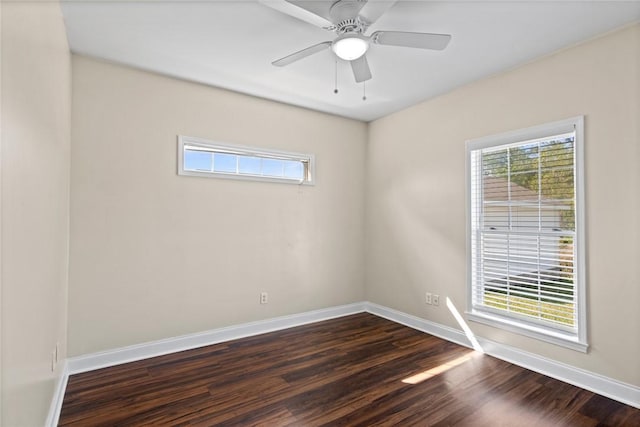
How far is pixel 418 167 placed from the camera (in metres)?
3.97

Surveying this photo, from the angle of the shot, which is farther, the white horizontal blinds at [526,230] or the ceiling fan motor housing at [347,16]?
the white horizontal blinds at [526,230]

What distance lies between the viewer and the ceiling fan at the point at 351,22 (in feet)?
6.68

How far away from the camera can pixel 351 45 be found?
2.19 metres

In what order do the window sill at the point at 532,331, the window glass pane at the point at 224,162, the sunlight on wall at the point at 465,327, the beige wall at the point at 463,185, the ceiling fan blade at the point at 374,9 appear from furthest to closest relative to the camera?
the window glass pane at the point at 224,162
the sunlight on wall at the point at 465,327
the window sill at the point at 532,331
the beige wall at the point at 463,185
the ceiling fan blade at the point at 374,9

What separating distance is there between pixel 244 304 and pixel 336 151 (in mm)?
Answer: 2323

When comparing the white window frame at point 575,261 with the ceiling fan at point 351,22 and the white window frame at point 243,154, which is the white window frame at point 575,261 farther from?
the white window frame at point 243,154

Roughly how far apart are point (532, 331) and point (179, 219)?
138 inches

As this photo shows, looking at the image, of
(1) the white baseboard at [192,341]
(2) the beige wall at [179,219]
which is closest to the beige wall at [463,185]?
(2) the beige wall at [179,219]

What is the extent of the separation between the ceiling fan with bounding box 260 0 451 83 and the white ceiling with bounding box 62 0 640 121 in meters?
0.16

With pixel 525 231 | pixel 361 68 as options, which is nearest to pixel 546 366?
pixel 525 231

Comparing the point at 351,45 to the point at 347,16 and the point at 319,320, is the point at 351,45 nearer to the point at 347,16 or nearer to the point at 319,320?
the point at 347,16

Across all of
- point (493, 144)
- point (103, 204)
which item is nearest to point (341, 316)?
point (493, 144)

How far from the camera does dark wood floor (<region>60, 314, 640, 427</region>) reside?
2.16m

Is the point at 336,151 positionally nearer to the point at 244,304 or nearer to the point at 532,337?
the point at 244,304
